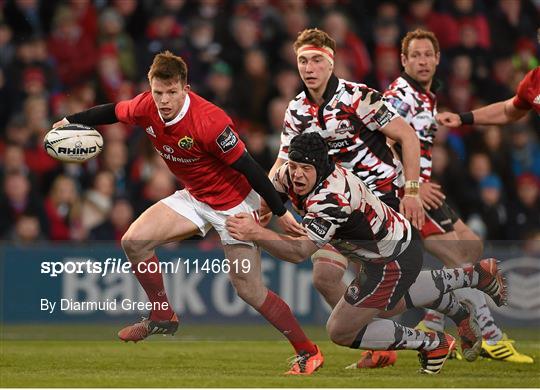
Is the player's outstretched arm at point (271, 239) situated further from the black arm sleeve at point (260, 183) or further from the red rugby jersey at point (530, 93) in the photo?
the red rugby jersey at point (530, 93)

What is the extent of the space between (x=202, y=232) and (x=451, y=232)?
6.82 ft

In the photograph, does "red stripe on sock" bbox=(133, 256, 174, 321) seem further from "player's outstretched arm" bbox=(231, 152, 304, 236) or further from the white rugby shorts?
"player's outstretched arm" bbox=(231, 152, 304, 236)

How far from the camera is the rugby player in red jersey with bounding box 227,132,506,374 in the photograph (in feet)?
30.6

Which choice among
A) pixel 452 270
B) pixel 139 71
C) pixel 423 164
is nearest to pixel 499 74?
pixel 139 71

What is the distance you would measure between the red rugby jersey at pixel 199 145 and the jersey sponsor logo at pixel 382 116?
0.98m

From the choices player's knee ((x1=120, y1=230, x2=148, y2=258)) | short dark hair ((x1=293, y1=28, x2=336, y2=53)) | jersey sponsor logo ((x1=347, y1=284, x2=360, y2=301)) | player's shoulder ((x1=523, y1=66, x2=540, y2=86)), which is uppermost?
short dark hair ((x1=293, y1=28, x2=336, y2=53))

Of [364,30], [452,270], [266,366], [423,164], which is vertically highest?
[364,30]

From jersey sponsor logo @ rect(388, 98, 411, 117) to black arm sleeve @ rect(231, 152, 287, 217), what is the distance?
5.38 ft

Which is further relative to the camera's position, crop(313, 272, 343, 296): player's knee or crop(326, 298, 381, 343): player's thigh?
crop(313, 272, 343, 296): player's knee

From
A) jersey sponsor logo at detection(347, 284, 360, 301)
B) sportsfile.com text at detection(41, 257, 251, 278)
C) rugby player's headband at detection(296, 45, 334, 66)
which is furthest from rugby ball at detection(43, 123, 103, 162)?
jersey sponsor logo at detection(347, 284, 360, 301)

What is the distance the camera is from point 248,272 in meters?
9.99

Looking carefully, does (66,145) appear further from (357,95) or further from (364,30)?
(364,30)

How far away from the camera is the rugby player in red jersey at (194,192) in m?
9.75

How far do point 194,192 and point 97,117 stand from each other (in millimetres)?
893
